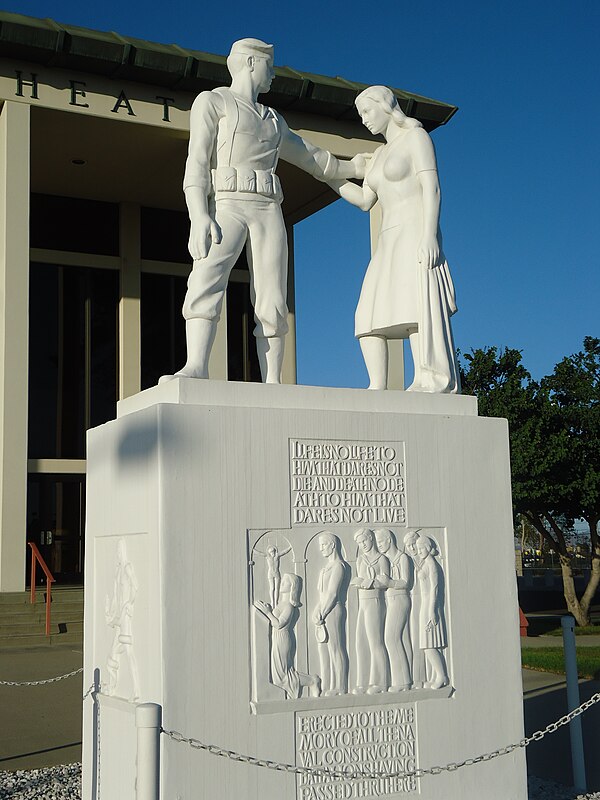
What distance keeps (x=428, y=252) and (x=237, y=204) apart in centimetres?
132

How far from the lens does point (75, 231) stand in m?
21.5

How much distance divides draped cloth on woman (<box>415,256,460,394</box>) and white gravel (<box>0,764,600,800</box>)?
2.93 meters

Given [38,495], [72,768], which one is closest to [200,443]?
[72,768]

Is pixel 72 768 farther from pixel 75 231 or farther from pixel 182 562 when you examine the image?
pixel 75 231

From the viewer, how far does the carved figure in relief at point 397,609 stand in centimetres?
590

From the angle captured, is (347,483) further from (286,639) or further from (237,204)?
(237,204)

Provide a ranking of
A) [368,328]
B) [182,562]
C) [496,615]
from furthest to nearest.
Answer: [368,328]
[496,615]
[182,562]

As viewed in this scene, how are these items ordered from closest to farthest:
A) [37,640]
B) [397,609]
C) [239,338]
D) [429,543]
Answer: [397,609], [429,543], [37,640], [239,338]

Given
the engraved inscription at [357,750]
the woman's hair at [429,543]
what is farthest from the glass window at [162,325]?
the engraved inscription at [357,750]

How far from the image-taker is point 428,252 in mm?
6730

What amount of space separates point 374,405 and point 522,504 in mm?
16491

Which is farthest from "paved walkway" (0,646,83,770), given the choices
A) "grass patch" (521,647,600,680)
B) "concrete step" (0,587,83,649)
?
"grass patch" (521,647,600,680)

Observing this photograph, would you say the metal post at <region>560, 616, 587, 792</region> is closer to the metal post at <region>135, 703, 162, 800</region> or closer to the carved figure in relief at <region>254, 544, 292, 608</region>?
the carved figure in relief at <region>254, 544, 292, 608</region>

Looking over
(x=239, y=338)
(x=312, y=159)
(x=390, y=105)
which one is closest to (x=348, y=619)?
(x=312, y=159)
